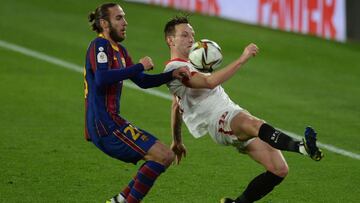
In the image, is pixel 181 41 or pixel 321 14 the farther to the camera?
pixel 321 14

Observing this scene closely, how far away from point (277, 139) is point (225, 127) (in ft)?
1.75

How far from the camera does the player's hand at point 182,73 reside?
8.52 metres

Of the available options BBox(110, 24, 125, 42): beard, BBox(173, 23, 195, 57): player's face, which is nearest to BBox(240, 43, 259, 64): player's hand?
BBox(173, 23, 195, 57): player's face

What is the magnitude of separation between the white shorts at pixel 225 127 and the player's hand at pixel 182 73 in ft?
1.53

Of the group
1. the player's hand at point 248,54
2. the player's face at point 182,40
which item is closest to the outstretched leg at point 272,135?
the player's hand at point 248,54

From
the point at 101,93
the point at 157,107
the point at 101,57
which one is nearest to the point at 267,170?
the point at 101,93

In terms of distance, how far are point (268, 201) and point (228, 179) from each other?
98cm

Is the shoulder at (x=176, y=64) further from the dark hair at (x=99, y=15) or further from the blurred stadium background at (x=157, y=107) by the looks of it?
the blurred stadium background at (x=157, y=107)

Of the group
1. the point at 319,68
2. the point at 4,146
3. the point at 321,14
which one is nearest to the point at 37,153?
the point at 4,146

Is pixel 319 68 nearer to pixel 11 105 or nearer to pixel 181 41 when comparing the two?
pixel 11 105

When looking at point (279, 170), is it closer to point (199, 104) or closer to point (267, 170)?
point (267, 170)

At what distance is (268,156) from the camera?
864 centimetres

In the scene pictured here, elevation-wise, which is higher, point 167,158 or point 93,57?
point 93,57

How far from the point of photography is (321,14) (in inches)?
815
